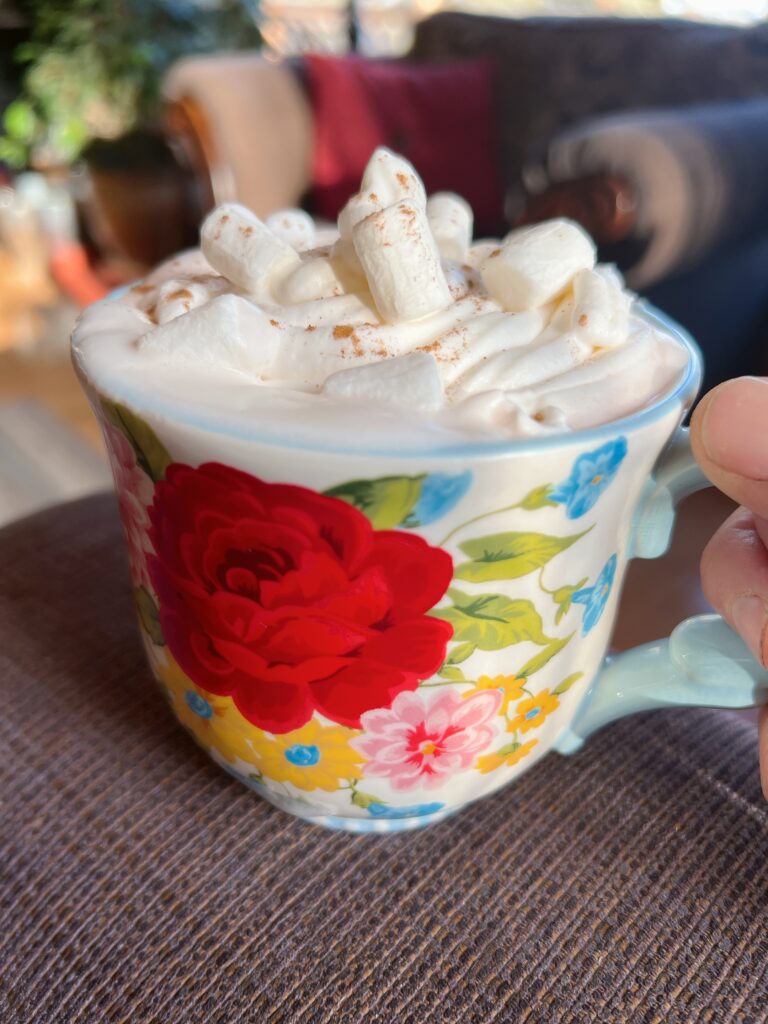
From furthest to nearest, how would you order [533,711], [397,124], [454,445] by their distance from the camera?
[397,124] < [533,711] < [454,445]

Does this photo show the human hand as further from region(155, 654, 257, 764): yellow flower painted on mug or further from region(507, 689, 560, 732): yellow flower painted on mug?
region(155, 654, 257, 764): yellow flower painted on mug

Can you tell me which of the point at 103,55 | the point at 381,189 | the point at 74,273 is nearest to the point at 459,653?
the point at 381,189

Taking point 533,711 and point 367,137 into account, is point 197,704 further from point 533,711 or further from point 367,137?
point 367,137

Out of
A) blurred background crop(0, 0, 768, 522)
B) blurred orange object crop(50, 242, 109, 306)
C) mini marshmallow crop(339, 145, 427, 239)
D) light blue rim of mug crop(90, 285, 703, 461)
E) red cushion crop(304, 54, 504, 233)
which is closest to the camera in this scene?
light blue rim of mug crop(90, 285, 703, 461)

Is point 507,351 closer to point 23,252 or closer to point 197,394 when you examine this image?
point 197,394

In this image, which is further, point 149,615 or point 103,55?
point 103,55

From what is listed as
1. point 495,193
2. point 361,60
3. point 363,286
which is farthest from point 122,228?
point 363,286

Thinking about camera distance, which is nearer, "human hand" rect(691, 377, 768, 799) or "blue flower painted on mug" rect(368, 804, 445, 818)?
"human hand" rect(691, 377, 768, 799)

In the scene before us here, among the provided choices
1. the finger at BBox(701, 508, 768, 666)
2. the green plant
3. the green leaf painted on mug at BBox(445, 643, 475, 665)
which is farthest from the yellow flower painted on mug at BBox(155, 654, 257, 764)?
the green plant
